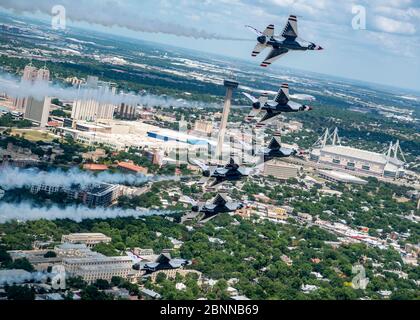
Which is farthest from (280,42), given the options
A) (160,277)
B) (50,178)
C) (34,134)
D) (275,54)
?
(34,134)

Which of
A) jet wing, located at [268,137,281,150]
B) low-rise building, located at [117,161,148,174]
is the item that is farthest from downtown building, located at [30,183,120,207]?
jet wing, located at [268,137,281,150]

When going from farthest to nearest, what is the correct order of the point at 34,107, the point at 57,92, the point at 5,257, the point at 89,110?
the point at 89,110, the point at 34,107, the point at 57,92, the point at 5,257

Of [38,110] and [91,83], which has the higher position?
[91,83]

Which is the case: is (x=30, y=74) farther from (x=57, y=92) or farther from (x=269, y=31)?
(x=269, y=31)

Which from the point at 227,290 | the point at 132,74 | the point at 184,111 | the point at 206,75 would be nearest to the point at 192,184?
the point at 227,290

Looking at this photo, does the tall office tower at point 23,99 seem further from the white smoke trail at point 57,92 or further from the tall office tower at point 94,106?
the tall office tower at point 94,106

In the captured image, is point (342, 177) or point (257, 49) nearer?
point (257, 49)
